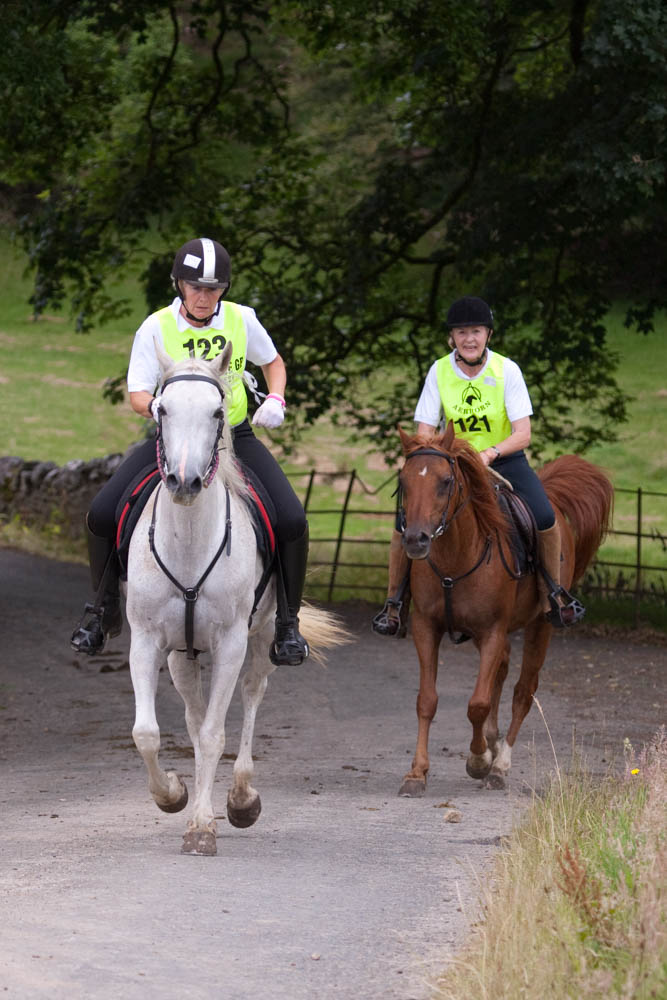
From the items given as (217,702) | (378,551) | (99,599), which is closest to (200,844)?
(217,702)

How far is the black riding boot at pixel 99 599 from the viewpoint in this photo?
6.96 metres

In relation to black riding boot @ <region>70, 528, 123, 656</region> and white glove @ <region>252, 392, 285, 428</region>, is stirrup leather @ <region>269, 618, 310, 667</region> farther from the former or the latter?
white glove @ <region>252, 392, 285, 428</region>

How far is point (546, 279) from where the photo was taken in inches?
684

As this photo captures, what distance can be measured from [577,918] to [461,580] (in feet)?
14.1

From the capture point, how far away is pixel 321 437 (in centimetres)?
4338

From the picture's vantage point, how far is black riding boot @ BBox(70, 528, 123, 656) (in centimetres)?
696

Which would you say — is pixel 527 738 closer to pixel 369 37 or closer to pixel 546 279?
pixel 546 279

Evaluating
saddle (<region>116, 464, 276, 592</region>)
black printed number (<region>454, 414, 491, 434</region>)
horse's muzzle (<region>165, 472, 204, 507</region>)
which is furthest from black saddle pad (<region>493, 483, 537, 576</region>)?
horse's muzzle (<region>165, 472, 204, 507</region>)

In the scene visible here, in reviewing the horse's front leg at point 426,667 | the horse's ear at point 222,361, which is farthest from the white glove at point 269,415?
the horse's front leg at point 426,667

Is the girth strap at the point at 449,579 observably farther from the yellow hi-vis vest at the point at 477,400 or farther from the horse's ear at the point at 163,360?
the horse's ear at the point at 163,360

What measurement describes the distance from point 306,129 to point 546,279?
1128 inches

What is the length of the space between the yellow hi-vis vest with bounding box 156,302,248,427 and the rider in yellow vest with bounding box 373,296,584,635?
1870 mm

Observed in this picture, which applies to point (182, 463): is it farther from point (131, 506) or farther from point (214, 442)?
point (131, 506)

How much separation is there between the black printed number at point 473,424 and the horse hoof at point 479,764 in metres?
2.04
